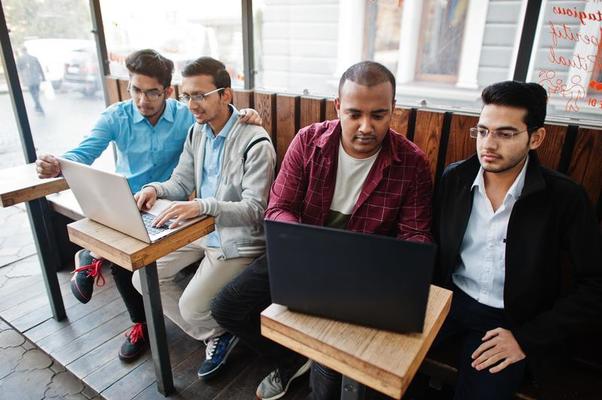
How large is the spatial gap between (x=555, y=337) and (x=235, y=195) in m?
1.48

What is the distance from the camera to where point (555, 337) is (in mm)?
1396

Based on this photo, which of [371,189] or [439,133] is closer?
[371,189]

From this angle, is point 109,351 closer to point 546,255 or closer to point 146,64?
point 146,64

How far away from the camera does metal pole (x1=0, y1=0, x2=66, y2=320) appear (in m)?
2.21

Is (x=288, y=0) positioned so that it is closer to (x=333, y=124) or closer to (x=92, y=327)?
(x=333, y=124)

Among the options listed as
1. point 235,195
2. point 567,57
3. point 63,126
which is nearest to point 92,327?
point 235,195

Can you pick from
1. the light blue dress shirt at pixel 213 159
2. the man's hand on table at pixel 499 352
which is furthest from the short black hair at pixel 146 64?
the man's hand on table at pixel 499 352

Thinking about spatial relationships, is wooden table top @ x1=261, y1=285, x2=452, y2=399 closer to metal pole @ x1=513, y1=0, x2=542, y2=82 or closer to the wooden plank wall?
the wooden plank wall

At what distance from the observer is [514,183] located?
152cm

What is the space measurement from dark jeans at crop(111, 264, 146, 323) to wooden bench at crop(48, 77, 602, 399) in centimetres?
52

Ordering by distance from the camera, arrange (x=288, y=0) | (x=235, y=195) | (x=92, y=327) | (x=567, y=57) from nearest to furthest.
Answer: (x=567, y=57), (x=235, y=195), (x=92, y=327), (x=288, y=0)

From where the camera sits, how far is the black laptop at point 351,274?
34.6 inches

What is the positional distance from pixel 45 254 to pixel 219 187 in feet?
3.77

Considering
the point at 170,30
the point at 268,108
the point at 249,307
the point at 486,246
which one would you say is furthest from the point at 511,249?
the point at 170,30
